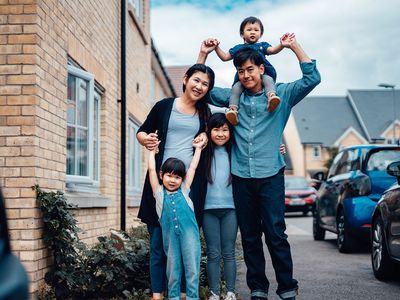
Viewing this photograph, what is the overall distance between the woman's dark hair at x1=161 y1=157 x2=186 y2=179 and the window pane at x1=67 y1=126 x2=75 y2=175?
2.90m

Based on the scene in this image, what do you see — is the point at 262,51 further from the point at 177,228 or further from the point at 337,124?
the point at 337,124

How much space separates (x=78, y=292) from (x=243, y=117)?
2130mm

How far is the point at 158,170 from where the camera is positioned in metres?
4.44

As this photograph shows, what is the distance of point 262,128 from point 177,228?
3.15ft

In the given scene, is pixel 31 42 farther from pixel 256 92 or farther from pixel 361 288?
pixel 361 288

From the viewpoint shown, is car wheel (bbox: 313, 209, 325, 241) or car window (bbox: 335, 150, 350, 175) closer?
car window (bbox: 335, 150, 350, 175)

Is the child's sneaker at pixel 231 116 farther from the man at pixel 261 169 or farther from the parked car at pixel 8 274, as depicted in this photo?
the parked car at pixel 8 274

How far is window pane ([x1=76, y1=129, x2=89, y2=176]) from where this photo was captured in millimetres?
7341

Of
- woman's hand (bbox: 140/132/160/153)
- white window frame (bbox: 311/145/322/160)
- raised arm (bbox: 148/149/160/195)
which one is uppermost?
white window frame (bbox: 311/145/322/160)

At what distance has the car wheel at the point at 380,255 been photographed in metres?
6.78

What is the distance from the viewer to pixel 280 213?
4398 mm

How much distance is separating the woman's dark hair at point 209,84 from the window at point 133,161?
22.1 feet

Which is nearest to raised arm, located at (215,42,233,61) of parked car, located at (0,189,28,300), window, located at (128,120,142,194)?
parked car, located at (0,189,28,300)

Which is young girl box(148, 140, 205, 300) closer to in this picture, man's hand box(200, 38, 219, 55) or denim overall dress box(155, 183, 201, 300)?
denim overall dress box(155, 183, 201, 300)
